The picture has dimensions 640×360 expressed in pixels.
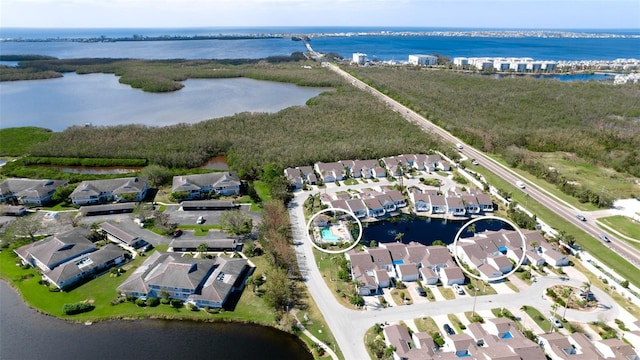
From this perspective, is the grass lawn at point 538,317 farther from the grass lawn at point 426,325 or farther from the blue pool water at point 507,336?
the grass lawn at point 426,325

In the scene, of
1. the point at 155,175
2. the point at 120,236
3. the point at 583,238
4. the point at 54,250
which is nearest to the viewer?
the point at 54,250

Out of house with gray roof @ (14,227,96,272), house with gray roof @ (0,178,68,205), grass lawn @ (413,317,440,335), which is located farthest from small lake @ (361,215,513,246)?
house with gray roof @ (0,178,68,205)

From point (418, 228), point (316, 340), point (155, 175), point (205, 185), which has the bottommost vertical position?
point (316, 340)

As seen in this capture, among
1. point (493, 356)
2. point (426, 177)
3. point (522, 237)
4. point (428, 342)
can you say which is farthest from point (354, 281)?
point (426, 177)

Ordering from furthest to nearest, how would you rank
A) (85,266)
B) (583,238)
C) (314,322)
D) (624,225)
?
(624,225) < (583,238) < (85,266) < (314,322)

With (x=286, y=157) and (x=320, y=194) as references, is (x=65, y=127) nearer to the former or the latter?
(x=286, y=157)

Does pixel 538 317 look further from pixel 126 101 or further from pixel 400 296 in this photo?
pixel 126 101

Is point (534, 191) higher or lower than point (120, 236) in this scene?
lower

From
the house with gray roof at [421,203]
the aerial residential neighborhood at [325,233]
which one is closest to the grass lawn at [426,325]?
the aerial residential neighborhood at [325,233]

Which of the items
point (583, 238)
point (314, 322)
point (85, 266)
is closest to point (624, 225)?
point (583, 238)
